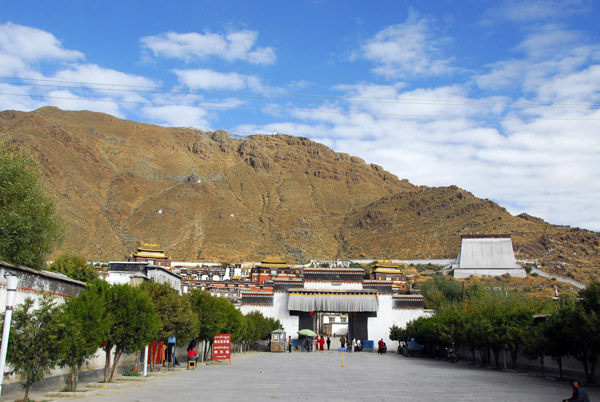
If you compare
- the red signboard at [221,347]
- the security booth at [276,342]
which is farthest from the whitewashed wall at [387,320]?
the red signboard at [221,347]

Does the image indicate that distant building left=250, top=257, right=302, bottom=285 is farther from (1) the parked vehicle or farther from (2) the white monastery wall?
(1) the parked vehicle

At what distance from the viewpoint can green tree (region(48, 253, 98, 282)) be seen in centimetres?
5579

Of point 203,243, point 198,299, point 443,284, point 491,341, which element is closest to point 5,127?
point 203,243

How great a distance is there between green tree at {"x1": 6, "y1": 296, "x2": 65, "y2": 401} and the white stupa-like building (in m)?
94.3

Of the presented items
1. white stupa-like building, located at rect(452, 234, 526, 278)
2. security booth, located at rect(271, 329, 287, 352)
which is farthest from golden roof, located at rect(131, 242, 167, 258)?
white stupa-like building, located at rect(452, 234, 526, 278)

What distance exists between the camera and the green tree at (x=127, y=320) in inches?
669

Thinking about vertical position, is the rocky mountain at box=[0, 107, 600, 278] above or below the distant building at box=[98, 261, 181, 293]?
above

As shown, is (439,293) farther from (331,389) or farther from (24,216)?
(24,216)

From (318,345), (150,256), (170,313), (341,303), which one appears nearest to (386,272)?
(341,303)

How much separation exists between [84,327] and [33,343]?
2624 mm

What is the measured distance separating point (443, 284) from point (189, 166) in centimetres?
11023

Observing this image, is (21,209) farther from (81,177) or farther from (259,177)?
(259,177)

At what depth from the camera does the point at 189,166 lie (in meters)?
168

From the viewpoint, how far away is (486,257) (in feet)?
338
